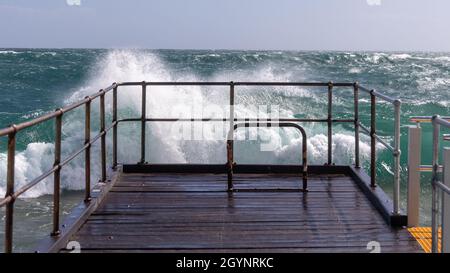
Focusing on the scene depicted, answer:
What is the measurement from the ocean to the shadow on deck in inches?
81.0

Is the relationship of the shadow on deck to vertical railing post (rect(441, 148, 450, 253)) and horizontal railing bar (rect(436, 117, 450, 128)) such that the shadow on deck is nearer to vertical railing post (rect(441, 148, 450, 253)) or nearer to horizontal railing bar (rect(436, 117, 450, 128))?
vertical railing post (rect(441, 148, 450, 253))

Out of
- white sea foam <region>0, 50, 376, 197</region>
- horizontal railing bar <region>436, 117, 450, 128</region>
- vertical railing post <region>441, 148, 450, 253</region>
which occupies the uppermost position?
horizontal railing bar <region>436, 117, 450, 128</region>

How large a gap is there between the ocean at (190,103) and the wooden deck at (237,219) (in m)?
2.02

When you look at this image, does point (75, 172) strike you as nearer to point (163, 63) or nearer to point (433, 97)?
point (433, 97)

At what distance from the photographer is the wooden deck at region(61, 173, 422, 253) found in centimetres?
450

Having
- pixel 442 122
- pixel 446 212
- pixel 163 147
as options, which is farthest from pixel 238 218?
pixel 163 147

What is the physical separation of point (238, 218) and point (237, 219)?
3 centimetres

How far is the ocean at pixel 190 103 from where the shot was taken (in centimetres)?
1563

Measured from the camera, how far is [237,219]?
5168 mm

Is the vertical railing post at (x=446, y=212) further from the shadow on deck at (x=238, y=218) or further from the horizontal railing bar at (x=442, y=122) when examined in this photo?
the shadow on deck at (x=238, y=218)

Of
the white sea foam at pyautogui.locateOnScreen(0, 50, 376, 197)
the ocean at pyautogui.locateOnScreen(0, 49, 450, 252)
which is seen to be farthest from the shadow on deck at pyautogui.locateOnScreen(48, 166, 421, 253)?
the white sea foam at pyautogui.locateOnScreen(0, 50, 376, 197)

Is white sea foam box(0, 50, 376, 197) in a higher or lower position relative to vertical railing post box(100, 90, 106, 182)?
lower
